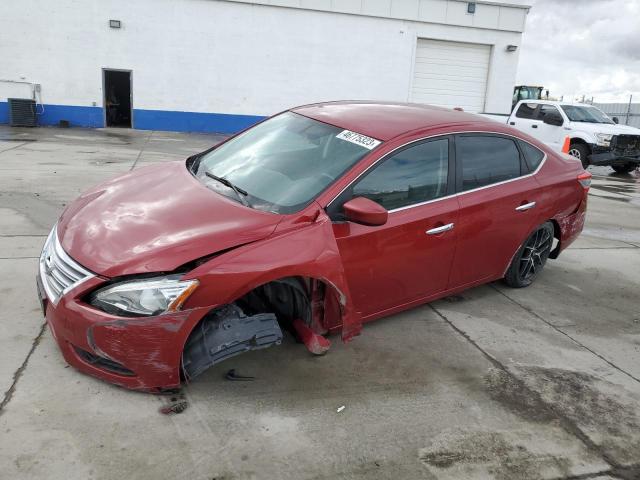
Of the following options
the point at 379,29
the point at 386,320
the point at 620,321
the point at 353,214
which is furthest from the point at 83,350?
the point at 379,29

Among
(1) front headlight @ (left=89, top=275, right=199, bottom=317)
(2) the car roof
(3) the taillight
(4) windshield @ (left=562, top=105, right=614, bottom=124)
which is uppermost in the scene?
(4) windshield @ (left=562, top=105, right=614, bottom=124)

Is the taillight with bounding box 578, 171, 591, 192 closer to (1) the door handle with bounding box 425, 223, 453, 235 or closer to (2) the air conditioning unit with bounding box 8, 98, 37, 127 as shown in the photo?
(1) the door handle with bounding box 425, 223, 453, 235

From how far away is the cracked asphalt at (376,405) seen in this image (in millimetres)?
2506

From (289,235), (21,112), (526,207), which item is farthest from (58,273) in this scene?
(21,112)

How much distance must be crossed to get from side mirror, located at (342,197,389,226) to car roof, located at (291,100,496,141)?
0.67 metres

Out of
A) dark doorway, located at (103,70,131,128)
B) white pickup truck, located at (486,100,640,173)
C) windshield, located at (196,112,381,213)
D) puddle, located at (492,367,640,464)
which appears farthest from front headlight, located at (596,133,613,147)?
dark doorway, located at (103,70,131,128)

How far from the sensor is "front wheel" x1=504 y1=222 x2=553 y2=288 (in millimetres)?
4707

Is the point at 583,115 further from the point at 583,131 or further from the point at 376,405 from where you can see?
the point at 376,405

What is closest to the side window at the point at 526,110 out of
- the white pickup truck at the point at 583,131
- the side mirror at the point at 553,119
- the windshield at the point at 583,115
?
the white pickup truck at the point at 583,131

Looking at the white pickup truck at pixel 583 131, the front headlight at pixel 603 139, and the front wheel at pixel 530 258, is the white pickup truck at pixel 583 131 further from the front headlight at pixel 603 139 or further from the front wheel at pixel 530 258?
the front wheel at pixel 530 258

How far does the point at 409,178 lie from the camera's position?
3627 millimetres

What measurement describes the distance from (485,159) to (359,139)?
120cm

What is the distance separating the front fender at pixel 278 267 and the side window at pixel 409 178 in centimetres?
49

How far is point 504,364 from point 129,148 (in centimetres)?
1217
